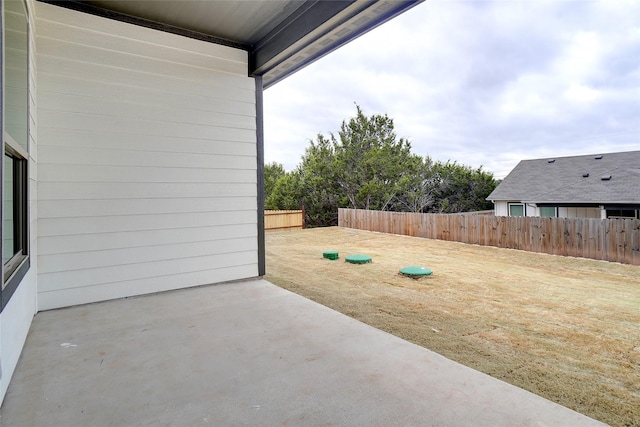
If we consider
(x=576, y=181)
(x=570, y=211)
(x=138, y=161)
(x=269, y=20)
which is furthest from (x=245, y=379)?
(x=576, y=181)

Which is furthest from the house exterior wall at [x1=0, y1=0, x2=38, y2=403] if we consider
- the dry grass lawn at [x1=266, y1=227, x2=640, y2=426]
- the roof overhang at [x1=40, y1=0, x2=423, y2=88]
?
the dry grass lawn at [x1=266, y1=227, x2=640, y2=426]

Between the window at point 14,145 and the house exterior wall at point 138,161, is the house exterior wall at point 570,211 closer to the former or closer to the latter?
the house exterior wall at point 138,161

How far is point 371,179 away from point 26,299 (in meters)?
14.8

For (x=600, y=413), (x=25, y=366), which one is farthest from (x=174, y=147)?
(x=600, y=413)

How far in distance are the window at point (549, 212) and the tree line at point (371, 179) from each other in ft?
15.5

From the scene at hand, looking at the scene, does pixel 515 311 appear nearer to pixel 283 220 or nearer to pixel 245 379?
pixel 245 379

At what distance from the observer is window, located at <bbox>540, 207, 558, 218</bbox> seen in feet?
40.1

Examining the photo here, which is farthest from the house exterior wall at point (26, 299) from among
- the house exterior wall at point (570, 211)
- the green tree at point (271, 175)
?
the green tree at point (271, 175)

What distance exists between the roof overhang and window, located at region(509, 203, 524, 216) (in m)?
13.0

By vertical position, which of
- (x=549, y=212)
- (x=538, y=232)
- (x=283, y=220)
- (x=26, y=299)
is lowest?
(x=26, y=299)

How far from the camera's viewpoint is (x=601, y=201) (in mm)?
10547

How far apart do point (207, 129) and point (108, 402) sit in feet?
10.4

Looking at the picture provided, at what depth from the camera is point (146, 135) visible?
3.72m

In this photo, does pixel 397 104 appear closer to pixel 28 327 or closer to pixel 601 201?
pixel 601 201
